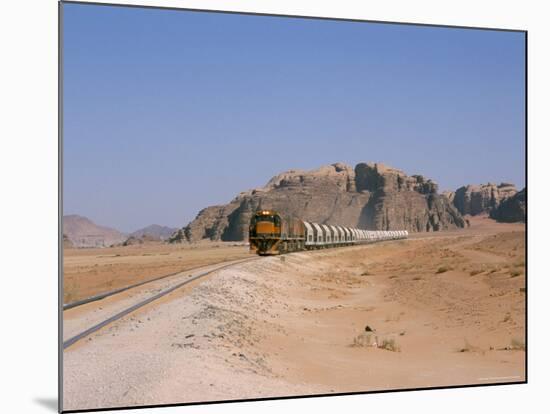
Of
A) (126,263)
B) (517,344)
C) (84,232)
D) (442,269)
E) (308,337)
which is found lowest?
(517,344)

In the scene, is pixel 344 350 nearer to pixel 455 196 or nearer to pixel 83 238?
pixel 455 196

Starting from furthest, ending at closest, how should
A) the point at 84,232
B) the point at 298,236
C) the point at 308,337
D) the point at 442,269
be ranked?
the point at 298,236 → the point at 442,269 → the point at 308,337 → the point at 84,232

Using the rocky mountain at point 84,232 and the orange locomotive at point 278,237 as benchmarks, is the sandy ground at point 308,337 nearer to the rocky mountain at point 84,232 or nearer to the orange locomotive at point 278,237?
the rocky mountain at point 84,232

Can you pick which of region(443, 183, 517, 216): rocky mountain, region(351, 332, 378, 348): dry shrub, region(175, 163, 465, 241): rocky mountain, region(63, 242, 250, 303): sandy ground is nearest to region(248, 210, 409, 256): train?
region(63, 242, 250, 303): sandy ground

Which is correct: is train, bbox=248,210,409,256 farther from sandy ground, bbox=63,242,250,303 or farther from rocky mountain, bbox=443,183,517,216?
rocky mountain, bbox=443,183,517,216

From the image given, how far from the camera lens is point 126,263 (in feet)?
122

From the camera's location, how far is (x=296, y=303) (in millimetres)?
21906

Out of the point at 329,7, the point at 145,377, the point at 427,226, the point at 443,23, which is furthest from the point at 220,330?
the point at 427,226

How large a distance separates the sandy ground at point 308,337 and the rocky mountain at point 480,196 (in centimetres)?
74

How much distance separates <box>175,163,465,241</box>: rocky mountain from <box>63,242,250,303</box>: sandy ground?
1.53 metres

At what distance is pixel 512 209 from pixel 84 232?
33.9ft

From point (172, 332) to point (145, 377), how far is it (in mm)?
2078

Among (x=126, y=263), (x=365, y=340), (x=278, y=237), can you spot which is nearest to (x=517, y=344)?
(x=365, y=340)

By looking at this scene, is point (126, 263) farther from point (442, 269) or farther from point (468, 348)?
point (468, 348)
